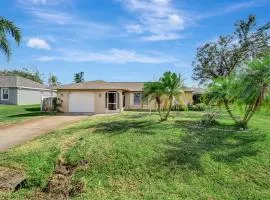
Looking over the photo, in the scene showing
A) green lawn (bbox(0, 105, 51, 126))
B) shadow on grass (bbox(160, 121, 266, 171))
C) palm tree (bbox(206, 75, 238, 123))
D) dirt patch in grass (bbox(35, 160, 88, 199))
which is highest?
palm tree (bbox(206, 75, 238, 123))

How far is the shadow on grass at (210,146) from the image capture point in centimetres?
1355

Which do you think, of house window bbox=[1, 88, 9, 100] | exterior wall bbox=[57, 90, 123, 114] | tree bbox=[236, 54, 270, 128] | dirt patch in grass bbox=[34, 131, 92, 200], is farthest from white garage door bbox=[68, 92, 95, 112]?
dirt patch in grass bbox=[34, 131, 92, 200]

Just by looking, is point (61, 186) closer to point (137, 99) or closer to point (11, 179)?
point (11, 179)

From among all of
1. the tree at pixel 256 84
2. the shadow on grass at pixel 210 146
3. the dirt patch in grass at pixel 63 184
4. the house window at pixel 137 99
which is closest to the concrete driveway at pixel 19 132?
the dirt patch in grass at pixel 63 184

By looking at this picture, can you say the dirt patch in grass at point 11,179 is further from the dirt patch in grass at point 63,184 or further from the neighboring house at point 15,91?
the neighboring house at point 15,91

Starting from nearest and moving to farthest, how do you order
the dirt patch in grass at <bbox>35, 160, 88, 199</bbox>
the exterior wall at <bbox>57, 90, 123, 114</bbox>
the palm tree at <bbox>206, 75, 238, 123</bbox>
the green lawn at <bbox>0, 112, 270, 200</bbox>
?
the dirt patch in grass at <bbox>35, 160, 88, 199</bbox> → the green lawn at <bbox>0, 112, 270, 200</bbox> → the palm tree at <bbox>206, 75, 238, 123</bbox> → the exterior wall at <bbox>57, 90, 123, 114</bbox>

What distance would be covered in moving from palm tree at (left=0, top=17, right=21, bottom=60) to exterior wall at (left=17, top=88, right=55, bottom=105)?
2918cm

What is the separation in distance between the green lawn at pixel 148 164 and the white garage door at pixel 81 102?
18.1m

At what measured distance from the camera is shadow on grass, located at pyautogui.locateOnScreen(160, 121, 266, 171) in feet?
44.4

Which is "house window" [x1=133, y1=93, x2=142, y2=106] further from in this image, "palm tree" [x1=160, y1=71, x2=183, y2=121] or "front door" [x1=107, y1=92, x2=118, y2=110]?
"palm tree" [x1=160, y1=71, x2=183, y2=121]

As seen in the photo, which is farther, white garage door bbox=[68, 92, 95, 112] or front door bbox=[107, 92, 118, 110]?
front door bbox=[107, 92, 118, 110]

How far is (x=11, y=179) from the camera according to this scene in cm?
1181

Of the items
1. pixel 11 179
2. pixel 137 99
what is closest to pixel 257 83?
pixel 11 179

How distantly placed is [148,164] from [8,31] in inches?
466
